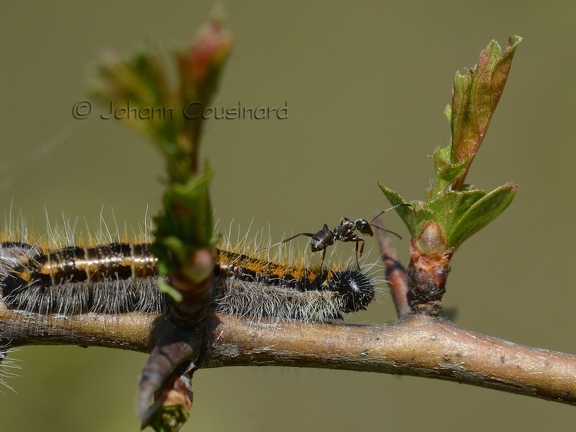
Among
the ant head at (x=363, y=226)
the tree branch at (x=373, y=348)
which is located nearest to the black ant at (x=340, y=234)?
the ant head at (x=363, y=226)

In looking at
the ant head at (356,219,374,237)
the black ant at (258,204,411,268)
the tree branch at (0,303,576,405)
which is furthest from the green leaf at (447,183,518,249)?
the ant head at (356,219,374,237)

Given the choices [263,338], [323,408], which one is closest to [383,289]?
[263,338]

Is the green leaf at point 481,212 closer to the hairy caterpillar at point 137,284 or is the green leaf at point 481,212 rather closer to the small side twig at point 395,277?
the small side twig at point 395,277

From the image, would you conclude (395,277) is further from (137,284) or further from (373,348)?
(137,284)

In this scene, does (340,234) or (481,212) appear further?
(340,234)

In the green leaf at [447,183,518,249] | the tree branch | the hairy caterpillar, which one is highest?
the green leaf at [447,183,518,249]

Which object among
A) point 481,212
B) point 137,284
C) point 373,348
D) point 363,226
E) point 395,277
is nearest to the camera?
point 481,212

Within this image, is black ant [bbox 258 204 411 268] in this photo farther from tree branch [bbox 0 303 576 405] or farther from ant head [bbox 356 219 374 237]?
tree branch [bbox 0 303 576 405]

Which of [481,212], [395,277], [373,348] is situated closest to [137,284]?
[373,348]

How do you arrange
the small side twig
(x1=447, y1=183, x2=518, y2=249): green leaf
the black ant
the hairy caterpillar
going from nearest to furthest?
(x1=447, y1=183, x2=518, y2=249): green leaf → the hairy caterpillar → the small side twig → the black ant

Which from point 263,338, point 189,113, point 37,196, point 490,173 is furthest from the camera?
point 490,173

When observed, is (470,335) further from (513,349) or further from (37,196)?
(37,196)
